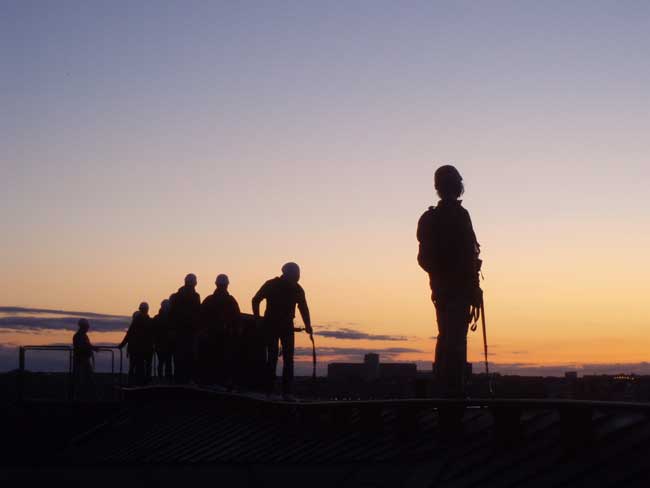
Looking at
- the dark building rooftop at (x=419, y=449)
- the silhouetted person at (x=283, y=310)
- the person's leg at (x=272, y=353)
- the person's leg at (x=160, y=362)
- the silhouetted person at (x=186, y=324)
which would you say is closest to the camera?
the dark building rooftop at (x=419, y=449)

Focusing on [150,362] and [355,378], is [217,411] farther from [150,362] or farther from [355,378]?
[355,378]

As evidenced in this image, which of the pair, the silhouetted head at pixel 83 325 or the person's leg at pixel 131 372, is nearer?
the silhouetted head at pixel 83 325

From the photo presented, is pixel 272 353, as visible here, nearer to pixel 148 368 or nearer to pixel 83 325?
pixel 148 368

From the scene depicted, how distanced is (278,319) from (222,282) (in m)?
4.41

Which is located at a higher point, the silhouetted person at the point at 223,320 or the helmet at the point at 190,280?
the helmet at the point at 190,280

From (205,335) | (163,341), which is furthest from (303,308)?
(163,341)

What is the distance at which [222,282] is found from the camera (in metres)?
20.6

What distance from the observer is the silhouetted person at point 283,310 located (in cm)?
1644

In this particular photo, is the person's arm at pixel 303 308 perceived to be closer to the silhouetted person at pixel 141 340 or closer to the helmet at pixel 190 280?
the helmet at pixel 190 280

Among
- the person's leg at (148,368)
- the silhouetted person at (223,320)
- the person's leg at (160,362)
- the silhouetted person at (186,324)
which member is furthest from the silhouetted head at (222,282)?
the person's leg at (148,368)

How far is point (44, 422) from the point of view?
3061 centimetres

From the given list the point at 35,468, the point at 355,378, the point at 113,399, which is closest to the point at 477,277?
the point at 35,468

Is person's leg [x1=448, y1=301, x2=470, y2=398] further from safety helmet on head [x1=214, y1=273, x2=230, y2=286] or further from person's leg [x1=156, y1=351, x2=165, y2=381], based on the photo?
person's leg [x1=156, y1=351, x2=165, y2=381]

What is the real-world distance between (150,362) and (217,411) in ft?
35.5
